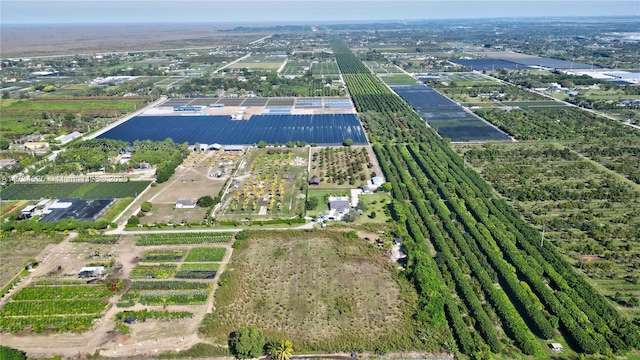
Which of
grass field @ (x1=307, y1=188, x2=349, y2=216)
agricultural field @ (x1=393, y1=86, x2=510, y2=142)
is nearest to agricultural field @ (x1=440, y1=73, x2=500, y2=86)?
agricultural field @ (x1=393, y1=86, x2=510, y2=142)

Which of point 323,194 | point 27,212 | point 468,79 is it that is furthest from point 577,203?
point 468,79

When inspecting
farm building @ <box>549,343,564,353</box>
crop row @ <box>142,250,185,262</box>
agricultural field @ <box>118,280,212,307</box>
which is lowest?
farm building @ <box>549,343,564,353</box>

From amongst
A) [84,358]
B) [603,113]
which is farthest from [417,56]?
[84,358]

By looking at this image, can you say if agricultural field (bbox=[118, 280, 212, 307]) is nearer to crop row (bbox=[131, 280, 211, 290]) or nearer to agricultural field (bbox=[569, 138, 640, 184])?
crop row (bbox=[131, 280, 211, 290])

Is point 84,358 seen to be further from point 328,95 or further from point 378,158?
point 328,95

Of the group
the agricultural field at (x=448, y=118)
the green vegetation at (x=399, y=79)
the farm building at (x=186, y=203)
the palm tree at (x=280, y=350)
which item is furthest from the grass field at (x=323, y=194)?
the green vegetation at (x=399, y=79)

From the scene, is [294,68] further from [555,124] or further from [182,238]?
[182,238]
